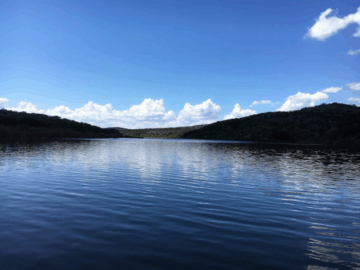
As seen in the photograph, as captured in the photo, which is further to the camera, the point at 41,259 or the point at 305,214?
the point at 305,214

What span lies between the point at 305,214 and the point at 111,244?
11.6 m

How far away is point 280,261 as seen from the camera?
8375 millimetres

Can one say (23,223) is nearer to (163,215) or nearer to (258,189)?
(163,215)

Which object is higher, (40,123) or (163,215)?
(40,123)

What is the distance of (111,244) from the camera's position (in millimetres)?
9406

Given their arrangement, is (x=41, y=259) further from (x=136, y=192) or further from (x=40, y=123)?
(x=40, y=123)

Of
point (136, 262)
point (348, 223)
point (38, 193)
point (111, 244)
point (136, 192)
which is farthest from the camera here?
point (136, 192)

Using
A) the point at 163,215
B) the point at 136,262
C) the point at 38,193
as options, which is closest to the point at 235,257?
the point at 136,262

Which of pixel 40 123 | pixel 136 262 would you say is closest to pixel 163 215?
pixel 136 262

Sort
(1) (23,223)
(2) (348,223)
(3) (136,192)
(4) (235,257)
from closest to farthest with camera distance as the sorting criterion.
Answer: (4) (235,257), (1) (23,223), (2) (348,223), (3) (136,192)

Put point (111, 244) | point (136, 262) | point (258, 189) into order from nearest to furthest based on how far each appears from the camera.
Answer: point (136, 262), point (111, 244), point (258, 189)

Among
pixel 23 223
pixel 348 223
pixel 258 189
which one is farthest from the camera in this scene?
pixel 258 189

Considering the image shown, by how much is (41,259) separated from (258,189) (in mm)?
17690

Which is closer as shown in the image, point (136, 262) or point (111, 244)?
point (136, 262)
